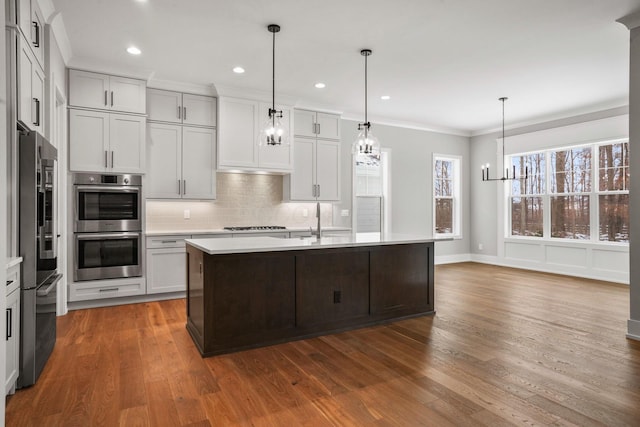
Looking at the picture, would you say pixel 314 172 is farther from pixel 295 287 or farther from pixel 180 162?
pixel 295 287

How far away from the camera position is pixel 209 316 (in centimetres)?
306

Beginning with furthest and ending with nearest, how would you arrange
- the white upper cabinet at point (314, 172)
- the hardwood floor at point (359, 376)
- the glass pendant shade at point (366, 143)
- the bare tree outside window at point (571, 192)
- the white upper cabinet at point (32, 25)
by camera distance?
the bare tree outside window at point (571, 192), the white upper cabinet at point (314, 172), the glass pendant shade at point (366, 143), the white upper cabinet at point (32, 25), the hardwood floor at point (359, 376)

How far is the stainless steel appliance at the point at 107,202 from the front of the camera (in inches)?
176

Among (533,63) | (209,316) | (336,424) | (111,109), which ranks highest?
(533,63)

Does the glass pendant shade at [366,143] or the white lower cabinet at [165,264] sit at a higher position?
the glass pendant shade at [366,143]

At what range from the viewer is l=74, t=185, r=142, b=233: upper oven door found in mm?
4461

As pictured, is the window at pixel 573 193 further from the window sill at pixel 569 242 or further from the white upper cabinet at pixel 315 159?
the white upper cabinet at pixel 315 159

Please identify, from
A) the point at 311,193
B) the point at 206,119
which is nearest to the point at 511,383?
the point at 311,193

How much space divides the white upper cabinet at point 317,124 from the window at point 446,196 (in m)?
2.68

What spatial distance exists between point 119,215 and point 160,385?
2.73 meters

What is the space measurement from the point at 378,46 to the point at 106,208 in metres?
3.56

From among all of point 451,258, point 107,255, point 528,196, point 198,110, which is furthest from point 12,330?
point 528,196

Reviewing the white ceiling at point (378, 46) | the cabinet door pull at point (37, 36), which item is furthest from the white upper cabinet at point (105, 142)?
the cabinet door pull at point (37, 36)

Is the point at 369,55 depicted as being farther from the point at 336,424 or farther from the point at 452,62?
the point at 336,424
